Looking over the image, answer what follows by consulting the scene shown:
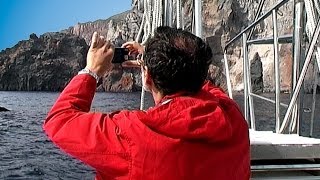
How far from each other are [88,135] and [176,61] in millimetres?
432

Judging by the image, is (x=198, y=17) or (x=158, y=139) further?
(x=198, y=17)

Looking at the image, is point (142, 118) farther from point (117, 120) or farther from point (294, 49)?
point (294, 49)

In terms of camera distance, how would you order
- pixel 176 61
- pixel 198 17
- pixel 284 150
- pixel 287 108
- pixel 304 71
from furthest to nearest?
pixel 287 108
pixel 198 17
pixel 304 71
pixel 284 150
pixel 176 61

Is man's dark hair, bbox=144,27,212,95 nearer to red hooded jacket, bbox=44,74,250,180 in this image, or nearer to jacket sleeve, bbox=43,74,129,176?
red hooded jacket, bbox=44,74,250,180

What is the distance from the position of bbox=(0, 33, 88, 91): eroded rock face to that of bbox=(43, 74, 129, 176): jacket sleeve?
16913 centimetres

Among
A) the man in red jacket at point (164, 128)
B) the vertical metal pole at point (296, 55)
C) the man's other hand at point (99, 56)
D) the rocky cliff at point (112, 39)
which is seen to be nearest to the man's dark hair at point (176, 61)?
the man in red jacket at point (164, 128)

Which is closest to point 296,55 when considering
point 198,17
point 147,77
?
point 198,17

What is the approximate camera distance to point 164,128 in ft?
5.78

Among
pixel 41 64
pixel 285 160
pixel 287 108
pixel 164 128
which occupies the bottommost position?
pixel 285 160

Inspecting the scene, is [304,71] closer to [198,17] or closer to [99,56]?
[198,17]

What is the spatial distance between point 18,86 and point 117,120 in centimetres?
18178

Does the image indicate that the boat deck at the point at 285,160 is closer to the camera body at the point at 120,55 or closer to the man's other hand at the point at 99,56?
the camera body at the point at 120,55

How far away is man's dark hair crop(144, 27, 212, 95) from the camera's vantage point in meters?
1.86

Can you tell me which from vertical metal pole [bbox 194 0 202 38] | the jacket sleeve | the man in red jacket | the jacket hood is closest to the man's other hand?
the man in red jacket
